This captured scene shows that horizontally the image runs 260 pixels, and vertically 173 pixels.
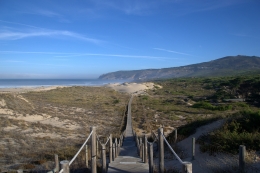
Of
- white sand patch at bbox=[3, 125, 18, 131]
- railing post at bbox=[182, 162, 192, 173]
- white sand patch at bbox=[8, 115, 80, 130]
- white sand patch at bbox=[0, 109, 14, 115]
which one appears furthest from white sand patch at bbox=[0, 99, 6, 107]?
railing post at bbox=[182, 162, 192, 173]

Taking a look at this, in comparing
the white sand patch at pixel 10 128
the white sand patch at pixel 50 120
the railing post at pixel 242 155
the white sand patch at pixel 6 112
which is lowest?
the white sand patch at pixel 50 120

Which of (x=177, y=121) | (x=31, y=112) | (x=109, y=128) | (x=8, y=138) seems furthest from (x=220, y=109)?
(x=8, y=138)

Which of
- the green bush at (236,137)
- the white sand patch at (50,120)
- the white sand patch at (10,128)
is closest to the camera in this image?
the green bush at (236,137)

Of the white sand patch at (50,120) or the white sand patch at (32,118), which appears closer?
the white sand patch at (50,120)

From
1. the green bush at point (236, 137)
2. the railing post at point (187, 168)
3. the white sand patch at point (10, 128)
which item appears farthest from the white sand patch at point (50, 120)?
the railing post at point (187, 168)

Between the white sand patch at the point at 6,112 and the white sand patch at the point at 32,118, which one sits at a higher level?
the white sand patch at the point at 6,112

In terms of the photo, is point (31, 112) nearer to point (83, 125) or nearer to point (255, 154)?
point (83, 125)

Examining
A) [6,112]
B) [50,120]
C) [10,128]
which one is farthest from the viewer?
[6,112]

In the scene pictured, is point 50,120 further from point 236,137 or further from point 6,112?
point 236,137

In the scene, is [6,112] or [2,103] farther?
[2,103]

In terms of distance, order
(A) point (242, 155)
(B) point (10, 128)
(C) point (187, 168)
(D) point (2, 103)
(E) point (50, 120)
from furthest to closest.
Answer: (D) point (2, 103)
(E) point (50, 120)
(B) point (10, 128)
(A) point (242, 155)
(C) point (187, 168)

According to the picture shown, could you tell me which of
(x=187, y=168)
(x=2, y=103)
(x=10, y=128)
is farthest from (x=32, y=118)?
(x=187, y=168)

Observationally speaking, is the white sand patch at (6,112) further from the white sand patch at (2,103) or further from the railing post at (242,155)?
the railing post at (242,155)

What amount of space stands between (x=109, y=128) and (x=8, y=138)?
338 inches
